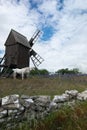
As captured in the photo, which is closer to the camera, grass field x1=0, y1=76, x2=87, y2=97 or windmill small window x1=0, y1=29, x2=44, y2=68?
grass field x1=0, y1=76, x2=87, y2=97

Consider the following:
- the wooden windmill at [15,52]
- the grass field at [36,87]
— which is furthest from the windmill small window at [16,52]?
the grass field at [36,87]

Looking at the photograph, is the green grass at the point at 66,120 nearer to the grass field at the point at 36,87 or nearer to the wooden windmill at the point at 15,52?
the grass field at the point at 36,87

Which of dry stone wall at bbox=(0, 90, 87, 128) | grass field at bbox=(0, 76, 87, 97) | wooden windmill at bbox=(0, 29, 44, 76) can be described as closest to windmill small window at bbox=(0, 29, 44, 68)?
wooden windmill at bbox=(0, 29, 44, 76)

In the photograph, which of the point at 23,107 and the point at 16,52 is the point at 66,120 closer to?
the point at 23,107

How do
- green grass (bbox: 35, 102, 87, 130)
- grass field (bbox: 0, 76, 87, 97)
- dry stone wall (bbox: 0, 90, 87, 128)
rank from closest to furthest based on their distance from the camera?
green grass (bbox: 35, 102, 87, 130)
dry stone wall (bbox: 0, 90, 87, 128)
grass field (bbox: 0, 76, 87, 97)

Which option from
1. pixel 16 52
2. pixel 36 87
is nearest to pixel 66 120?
pixel 36 87

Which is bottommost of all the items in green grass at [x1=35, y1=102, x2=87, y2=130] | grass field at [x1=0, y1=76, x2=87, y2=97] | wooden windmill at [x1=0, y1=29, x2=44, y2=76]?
green grass at [x1=35, y1=102, x2=87, y2=130]

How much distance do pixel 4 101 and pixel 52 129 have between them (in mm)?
1749

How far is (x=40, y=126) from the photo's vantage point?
22.8ft

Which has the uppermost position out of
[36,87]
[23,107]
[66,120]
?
[36,87]

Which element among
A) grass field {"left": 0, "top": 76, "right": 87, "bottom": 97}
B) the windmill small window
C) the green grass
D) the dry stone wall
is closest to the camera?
the green grass

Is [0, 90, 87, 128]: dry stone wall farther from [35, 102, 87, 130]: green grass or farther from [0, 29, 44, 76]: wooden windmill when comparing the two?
[0, 29, 44, 76]: wooden windmill

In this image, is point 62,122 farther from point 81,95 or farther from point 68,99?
point 81,95

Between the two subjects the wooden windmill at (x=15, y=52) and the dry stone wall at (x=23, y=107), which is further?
the wooden windmill at (x=15, y=52)
